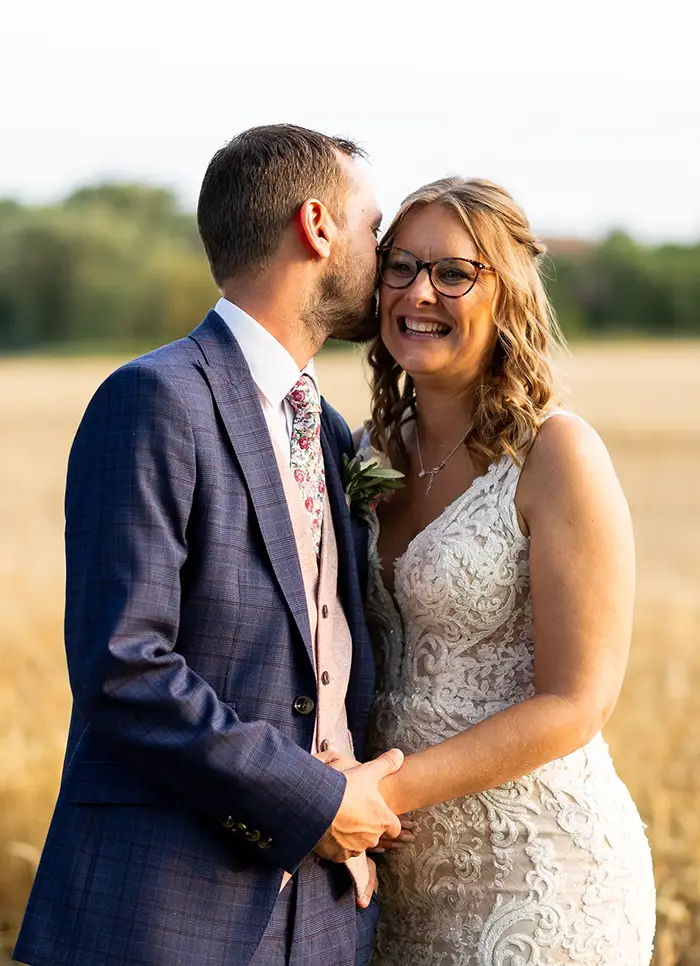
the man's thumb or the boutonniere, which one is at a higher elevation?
the boutonniere

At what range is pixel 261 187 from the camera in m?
3.08

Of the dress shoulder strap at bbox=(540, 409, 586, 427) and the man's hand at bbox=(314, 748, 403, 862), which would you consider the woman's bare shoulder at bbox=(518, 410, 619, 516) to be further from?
the man's hand at bbox=(314, 748, 403, 862)

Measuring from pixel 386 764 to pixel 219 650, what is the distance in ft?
1.71

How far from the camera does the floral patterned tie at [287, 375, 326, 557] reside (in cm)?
316

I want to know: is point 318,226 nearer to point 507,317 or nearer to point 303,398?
point 303,398

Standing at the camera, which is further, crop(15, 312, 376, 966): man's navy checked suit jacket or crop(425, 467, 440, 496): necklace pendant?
crop(425, 467, 440, 496): necklace pendant

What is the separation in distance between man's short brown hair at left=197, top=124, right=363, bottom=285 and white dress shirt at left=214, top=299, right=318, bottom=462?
131mm

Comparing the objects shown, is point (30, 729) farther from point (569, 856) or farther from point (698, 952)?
point (569, 856)

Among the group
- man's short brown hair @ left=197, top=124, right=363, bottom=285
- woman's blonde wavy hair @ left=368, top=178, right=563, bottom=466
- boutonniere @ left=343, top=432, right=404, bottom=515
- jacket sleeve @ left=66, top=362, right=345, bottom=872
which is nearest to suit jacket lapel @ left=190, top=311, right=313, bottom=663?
jacket sleeve @ left=66, top=362, right=345, bottom=872

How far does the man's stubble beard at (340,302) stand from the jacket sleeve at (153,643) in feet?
1.78

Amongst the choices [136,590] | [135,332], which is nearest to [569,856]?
[136,590]

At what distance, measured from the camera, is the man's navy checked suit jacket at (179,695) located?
2.68 metres

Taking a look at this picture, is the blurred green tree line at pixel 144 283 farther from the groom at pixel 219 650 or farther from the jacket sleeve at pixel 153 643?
the jacket sleeve at pixel 153 643

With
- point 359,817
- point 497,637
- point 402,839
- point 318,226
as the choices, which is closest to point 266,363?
point 318,226
